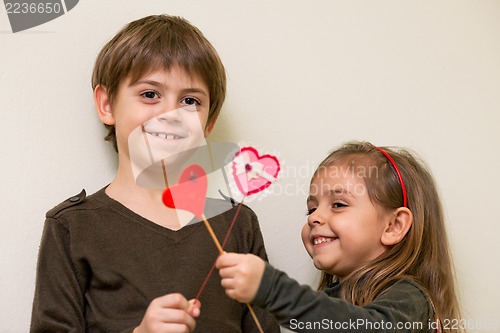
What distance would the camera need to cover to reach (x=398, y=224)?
1.04 m

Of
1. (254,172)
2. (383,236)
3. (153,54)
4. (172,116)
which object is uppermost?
(153,54)

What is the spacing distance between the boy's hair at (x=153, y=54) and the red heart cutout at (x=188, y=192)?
19 centimetres

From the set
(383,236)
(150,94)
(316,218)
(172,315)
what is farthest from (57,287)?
(383,236)

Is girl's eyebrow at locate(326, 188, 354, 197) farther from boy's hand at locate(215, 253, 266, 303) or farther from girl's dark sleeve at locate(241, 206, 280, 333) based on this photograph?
boy's hand at locate(215, 253, 266, 303)

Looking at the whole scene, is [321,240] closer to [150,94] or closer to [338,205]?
[338,205]

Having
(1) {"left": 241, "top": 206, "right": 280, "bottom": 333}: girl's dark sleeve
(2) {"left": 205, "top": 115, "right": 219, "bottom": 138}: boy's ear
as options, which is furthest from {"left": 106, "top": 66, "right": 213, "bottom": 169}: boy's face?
(1) {"left": 241, "top": 206, "right": 280, "bottom": 333}: girl's dark sleeve

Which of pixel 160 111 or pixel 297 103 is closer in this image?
pixel 160 111

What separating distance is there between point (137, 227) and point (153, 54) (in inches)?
12.6

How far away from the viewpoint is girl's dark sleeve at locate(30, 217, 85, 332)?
2.77 ft

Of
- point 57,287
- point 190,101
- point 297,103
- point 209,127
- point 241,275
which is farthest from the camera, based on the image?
point 297,103

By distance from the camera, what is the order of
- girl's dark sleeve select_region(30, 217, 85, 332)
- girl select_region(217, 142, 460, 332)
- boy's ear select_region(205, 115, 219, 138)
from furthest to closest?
boy's ear select_region(205, 115, 219, 138) → girl select_region(217, 142, 460, 332) → girl's dark sleeve select_region(30, 217, 85, 332)

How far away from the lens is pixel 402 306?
0.89 m


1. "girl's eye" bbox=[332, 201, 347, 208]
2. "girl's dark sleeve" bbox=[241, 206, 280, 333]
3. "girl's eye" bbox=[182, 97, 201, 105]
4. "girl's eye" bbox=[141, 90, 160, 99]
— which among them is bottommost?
"girl's dark sleeve" bbox=[241, 206, 280, 333]

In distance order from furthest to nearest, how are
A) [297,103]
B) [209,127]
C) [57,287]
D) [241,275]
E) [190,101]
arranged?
[297,103], [209,127], [190,101], [57,287], [241,275]
